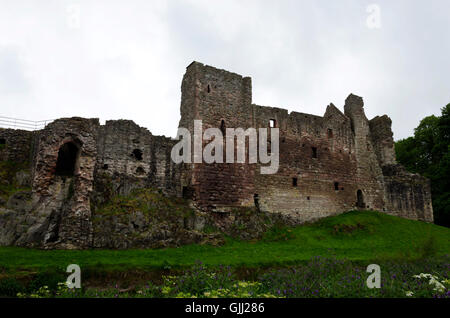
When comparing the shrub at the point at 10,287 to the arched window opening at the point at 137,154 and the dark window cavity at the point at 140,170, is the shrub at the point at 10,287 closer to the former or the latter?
the dark window cavity at the point at 140,170

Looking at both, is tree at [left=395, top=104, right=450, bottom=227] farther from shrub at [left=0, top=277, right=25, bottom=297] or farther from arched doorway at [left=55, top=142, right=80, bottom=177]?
shrub at [left=0, top=277, right=25, bottom=297]

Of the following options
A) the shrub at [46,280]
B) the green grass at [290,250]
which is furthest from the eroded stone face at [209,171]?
the shrub at [46,280]

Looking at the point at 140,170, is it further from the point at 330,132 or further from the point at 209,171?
the point at 330,132

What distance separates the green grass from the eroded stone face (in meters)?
1.57

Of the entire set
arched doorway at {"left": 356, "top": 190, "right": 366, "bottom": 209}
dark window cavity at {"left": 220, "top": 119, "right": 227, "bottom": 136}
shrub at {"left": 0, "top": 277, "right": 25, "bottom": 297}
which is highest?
dark window cavity at {"left": 220, "top": 119, "right": 227, "bottom": 136}

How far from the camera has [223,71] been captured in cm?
2431

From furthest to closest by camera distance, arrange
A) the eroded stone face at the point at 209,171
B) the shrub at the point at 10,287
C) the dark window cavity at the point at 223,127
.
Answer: the dark window cavity at the point at 223,127, the eroded stone face at the point at 209,171, the shrub at the point at 10,287

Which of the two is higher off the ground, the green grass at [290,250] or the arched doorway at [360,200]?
the arched doorway at [360,200]

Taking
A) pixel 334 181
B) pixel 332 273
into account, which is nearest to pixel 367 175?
pixel 334 181

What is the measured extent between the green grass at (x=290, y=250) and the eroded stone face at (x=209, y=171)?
1.57m

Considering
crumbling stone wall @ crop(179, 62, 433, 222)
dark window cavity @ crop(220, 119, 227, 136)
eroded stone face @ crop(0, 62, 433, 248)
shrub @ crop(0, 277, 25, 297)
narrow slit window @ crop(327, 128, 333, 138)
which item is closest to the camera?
shrub @ crop(0, 277, 25, 297)

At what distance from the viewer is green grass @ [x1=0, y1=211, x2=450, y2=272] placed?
1379 cm

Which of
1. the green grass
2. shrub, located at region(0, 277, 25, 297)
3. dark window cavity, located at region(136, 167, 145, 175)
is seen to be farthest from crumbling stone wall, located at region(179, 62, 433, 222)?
shrub, located at region(0, 277, 25, 297)

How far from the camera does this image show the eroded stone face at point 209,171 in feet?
56.2
